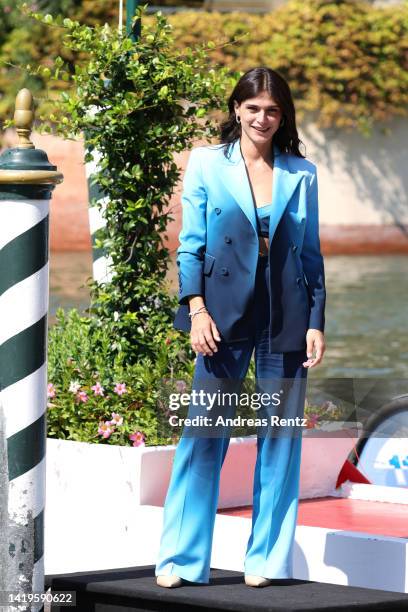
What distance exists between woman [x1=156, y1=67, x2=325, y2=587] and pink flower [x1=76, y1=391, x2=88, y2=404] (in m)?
1.59

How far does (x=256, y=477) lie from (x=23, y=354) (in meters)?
0.90

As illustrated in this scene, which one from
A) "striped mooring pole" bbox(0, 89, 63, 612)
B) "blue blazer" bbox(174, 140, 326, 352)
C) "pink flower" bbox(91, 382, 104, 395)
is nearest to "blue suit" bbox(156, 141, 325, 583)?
"blue blazer" bbox(174, 140, 326, 352)

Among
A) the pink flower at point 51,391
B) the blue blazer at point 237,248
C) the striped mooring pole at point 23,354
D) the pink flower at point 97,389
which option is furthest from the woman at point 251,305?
the pink flower at point 51,391

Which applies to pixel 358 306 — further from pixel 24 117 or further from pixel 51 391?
pixel 24 117

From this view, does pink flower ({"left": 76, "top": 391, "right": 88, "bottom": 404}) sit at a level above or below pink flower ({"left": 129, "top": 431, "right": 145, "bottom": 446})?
above

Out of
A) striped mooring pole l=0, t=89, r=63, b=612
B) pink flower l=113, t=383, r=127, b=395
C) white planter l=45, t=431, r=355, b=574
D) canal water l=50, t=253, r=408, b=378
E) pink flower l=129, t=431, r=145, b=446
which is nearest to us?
striped mooring pole l=0, t=89, r=63, b=612

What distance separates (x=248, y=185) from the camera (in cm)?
441

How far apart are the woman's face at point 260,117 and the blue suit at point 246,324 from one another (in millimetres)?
99

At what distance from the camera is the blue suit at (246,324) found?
437 centimetres

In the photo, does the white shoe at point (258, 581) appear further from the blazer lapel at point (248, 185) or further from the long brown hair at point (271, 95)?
the long brown hair at point (271, 95)

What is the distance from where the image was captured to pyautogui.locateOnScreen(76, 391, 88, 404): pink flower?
602 cm

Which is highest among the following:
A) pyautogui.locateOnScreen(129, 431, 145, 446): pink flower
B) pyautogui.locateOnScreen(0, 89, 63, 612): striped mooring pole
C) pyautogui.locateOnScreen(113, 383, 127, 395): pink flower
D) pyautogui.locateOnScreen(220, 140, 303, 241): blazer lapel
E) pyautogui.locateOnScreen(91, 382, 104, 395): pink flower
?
pyautogui.locateOnScreen(220, 140, 303, 241): blazer lapel

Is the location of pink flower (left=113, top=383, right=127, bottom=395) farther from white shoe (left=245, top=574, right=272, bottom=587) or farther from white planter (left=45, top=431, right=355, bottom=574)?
white shoe (left=245, top=574, right=272, bottom=587)

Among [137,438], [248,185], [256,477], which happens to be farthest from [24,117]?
[137,438]
